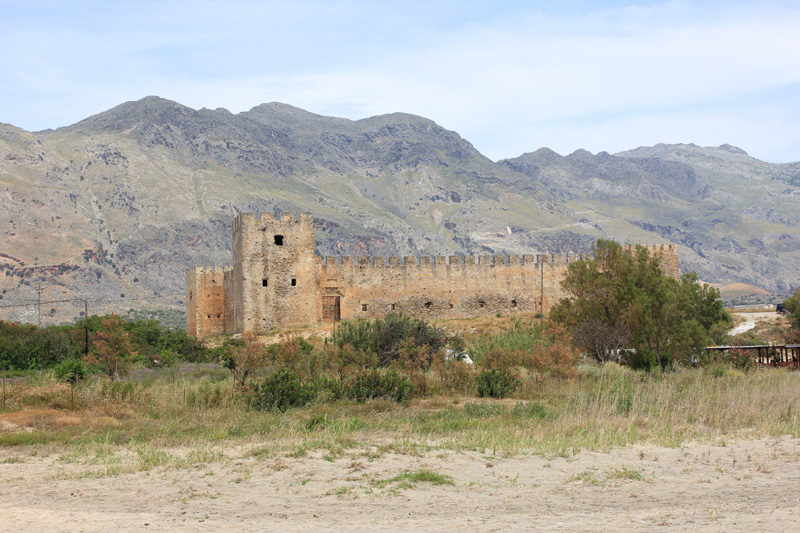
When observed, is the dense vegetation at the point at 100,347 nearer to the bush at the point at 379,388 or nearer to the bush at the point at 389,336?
the bush at the point at 389,336

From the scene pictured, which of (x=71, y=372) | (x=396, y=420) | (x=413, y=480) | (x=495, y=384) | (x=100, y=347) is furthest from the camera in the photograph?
(x=100, y=347)

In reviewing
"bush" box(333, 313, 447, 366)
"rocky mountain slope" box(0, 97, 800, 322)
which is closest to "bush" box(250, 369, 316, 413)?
"bush" box(333, 313, 447, 366)

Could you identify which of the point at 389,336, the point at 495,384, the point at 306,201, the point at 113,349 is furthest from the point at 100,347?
the point at 306,201

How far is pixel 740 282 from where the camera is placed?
11900cm

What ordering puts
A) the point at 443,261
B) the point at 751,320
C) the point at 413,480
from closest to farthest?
the point at 413,480, the point at 443,261, the point at 751,320

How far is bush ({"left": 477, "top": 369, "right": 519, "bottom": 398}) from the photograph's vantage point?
14664mm

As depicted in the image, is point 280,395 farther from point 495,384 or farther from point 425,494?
point 425,494

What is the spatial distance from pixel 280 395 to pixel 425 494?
5907mm

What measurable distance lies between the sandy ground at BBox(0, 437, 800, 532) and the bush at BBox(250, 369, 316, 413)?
392cm

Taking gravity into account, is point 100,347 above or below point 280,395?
above

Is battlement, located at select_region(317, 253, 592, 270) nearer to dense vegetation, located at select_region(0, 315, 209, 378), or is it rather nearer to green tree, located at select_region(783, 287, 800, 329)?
dense vegetation, located at select_region(0, 315, 209, 378)

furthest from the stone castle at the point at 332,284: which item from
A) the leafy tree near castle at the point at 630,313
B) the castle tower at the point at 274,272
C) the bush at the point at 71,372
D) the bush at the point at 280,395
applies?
the bush at the point at 280,395

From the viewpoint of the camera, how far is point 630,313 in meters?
18.6

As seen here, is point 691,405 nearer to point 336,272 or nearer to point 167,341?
point 167,341
